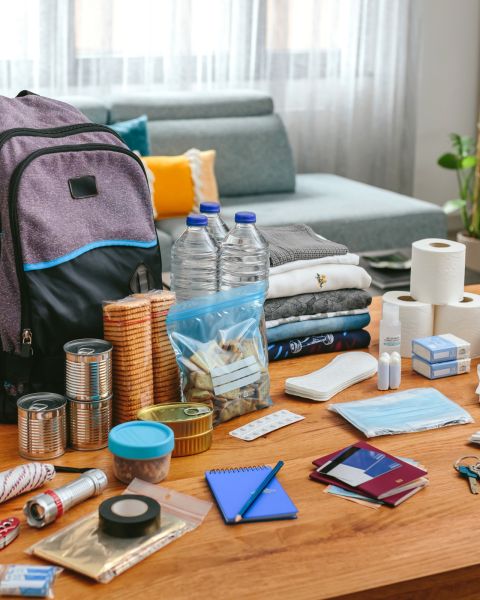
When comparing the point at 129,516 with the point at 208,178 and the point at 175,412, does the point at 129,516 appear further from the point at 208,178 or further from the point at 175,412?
the point at 208,178

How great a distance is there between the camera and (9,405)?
90 cm

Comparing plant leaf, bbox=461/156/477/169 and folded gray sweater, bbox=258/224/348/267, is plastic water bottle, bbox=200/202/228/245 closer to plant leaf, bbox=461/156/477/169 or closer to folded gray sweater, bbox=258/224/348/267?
folded gray sweater, bbox=258/224/348/267

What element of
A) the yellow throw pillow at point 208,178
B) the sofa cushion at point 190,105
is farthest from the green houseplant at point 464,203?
the yellow throw pillow at point 208,178

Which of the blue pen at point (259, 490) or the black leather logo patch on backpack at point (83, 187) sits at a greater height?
the black leather logo patch on backpack at point (83, 187)

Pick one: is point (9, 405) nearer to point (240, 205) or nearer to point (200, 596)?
point (200, 596)

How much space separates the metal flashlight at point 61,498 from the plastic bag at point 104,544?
0.03 meters

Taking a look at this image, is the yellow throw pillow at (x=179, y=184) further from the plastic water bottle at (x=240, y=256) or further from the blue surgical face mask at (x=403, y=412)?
the blue surgical face mask at (x=403, y=412)

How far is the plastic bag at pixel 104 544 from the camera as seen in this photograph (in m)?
0.62

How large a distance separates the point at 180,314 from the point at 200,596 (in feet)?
1.24

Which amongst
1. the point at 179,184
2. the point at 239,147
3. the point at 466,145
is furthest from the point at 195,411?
the point at 466,145

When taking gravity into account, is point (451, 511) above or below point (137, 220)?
below

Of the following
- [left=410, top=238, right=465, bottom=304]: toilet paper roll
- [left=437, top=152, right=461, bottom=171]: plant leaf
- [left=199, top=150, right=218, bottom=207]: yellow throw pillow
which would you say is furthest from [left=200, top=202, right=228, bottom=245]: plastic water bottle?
[left=437, top=152, right=461, bottom=171]: plant leaf

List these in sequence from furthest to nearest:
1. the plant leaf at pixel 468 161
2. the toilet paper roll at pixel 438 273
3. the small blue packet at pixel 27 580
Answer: the plant leaf at pixel 468 161
the toilet paper roll at pixel 438 273
the small blue packet at pixel 27 580

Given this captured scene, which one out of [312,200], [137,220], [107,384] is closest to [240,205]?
[312,200]
